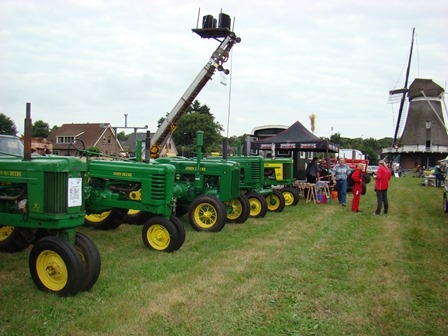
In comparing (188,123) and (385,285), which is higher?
(188,123)

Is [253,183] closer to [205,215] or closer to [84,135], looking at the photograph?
[205,215]

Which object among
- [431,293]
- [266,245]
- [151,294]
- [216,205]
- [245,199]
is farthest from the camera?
[245,199]

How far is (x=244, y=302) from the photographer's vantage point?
395 cm

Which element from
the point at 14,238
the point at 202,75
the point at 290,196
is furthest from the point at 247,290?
the point at 202,75

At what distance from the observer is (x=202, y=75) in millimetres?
13742

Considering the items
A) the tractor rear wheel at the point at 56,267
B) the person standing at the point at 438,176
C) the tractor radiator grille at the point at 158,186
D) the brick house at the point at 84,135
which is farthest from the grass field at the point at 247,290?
the brick house at the point at 84,135

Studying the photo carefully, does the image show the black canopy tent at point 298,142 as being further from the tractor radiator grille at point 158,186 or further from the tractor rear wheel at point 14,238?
the tractor rear wheel at point 14,238

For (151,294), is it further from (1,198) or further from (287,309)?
(1,198)

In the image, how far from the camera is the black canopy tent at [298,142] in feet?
43.5

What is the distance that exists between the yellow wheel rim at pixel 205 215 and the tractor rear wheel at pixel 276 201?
365cm

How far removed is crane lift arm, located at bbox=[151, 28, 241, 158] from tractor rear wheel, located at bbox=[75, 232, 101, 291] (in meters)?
9.84

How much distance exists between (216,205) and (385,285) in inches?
131

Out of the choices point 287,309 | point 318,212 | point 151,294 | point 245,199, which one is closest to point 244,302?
point 287,309

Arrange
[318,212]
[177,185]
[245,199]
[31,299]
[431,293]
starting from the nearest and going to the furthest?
[31,299], [431,293], [177,185], [245,199], [318,212]
